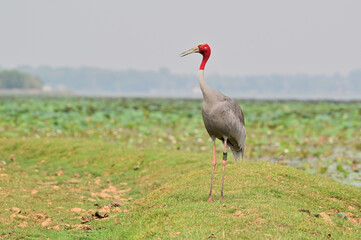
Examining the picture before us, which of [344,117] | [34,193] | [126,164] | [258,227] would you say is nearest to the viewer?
[258,227]

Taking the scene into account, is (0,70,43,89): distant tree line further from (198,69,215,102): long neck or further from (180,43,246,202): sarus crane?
(198,69,215,102): long neck

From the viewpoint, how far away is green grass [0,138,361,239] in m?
5.86

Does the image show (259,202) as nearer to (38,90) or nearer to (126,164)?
(126,164)

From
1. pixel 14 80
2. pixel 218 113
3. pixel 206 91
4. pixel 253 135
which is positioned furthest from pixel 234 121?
pixel 14 80

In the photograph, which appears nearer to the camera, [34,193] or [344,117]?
[34,193]

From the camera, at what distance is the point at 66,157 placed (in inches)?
533

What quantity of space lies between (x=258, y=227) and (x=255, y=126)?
18.6m

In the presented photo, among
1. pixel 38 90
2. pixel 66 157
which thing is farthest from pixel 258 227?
pixel 38 90

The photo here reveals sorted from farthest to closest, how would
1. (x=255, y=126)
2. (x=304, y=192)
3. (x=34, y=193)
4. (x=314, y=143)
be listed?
(x=255, y=126)
(x=314, y=143)
(x=34, y=193)
(x=304, y=192)

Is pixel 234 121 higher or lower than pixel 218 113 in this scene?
lower

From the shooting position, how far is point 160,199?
7.93 m

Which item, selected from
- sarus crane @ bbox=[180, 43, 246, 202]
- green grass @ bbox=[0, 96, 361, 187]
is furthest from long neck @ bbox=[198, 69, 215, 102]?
green grass @ bbox=[0, 96, 361, 187]

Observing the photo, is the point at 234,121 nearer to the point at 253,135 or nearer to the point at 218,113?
the point at 218,113

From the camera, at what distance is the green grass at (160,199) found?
231 inches
